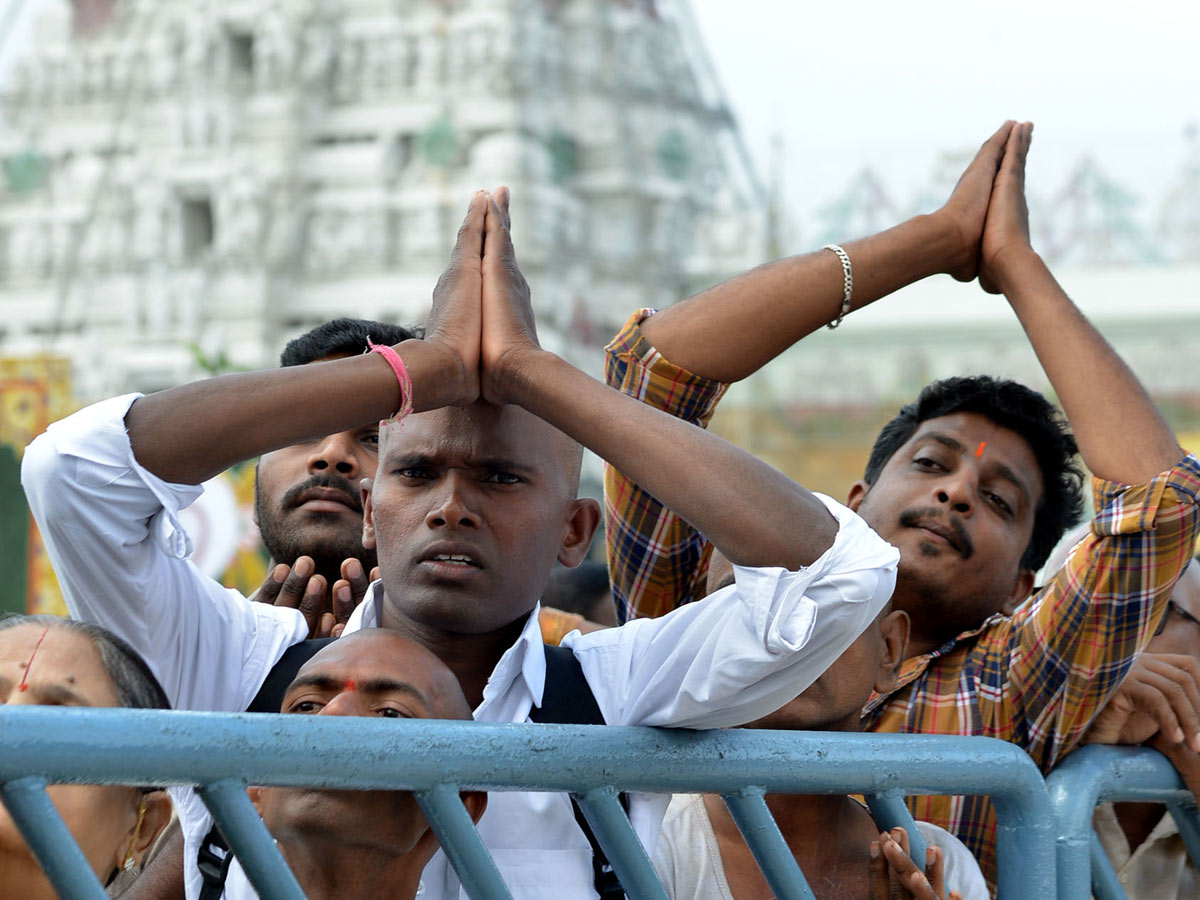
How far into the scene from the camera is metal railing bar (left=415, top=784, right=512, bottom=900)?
61.8 inches

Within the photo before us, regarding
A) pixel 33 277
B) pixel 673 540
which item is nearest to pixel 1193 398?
pixel 33 277

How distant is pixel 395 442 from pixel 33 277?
31170mm

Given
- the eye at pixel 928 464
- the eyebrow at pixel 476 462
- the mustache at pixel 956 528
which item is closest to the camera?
the eyebrow at pixel 476 462

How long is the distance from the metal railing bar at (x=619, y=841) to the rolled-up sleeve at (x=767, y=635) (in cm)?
13

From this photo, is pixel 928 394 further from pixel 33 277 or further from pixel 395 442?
pixel 33 277

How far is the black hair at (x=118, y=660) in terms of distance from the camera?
1827mm

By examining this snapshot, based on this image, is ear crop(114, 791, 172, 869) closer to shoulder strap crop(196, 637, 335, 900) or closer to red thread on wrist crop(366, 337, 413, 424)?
shoulder strap crop(196, 637, 335, 900)

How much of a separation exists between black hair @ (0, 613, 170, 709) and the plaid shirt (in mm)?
785

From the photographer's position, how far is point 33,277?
3119 centimetres

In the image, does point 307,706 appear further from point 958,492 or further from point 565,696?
point 958,492

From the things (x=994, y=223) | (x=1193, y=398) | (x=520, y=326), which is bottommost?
(x=1193, y=398)

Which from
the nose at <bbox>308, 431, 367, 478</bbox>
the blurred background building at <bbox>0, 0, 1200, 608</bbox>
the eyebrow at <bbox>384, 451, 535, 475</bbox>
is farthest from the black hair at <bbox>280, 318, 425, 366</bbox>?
the blurred background building at <bbox>0, 0, 1200, 608</bbox>

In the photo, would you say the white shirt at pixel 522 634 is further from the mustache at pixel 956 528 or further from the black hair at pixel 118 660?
the mustache at pixel 956 528

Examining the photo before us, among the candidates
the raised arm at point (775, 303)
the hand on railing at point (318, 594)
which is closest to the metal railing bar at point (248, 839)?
the hand on railing at point (318, 594)
